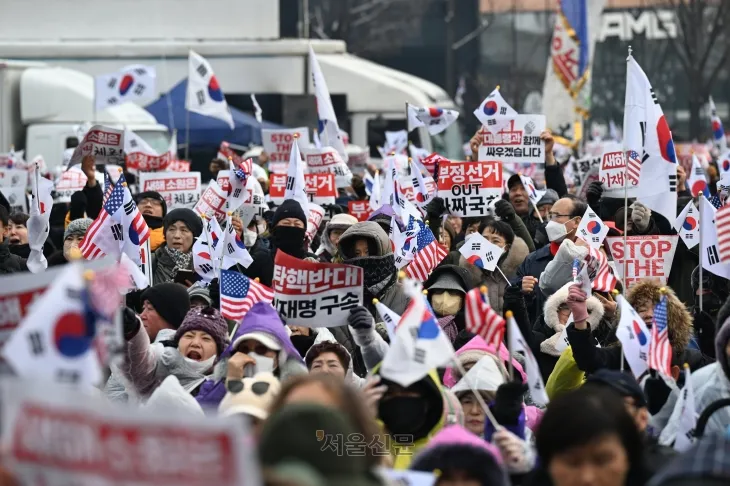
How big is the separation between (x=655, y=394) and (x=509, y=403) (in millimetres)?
1119

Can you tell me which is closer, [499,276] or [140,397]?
[140,397]

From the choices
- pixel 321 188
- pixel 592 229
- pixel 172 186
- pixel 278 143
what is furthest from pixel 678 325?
pixel 278 143

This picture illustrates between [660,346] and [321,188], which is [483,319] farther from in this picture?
[321,188]

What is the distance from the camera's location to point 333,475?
13.3ft

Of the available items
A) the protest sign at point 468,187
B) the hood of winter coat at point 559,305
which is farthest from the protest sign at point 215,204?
the hood of winter coat at point 559,305

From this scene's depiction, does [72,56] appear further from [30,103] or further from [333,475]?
[333,475]

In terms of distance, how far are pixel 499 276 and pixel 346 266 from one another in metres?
3.12

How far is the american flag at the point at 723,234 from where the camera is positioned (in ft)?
28.3

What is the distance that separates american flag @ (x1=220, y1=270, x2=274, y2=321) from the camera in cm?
858

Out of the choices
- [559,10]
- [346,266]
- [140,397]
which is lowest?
[140,397]

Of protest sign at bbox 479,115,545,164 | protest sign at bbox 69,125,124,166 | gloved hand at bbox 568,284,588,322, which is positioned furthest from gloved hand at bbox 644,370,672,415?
protest sign at bbox 69,125,124,166

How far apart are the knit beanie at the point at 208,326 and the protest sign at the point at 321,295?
0.35 m

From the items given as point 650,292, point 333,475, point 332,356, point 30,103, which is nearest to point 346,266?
point 332,356

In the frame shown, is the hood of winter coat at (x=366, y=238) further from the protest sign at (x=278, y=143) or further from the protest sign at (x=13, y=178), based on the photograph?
the protest sign at (x=278, y=143)
